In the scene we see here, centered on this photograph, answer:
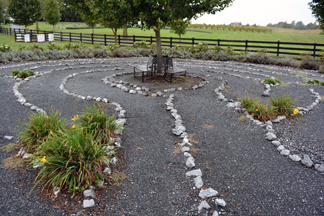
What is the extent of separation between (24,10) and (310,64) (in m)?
36.9

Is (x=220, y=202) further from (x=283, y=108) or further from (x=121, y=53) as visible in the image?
(x=121, y=53)

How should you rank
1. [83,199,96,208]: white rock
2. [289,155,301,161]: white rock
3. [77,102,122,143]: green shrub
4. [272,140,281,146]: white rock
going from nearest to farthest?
[83,199,96,208]: white rock < [289,155,301,161]: white rock < [77,102,122,143]: green shrub < [272,140,281,146]: white rock

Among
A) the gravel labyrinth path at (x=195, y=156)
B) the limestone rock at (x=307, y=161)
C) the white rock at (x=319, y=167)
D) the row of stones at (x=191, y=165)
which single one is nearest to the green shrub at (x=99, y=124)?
the gravel labyrinth path at (x=195, y=156)

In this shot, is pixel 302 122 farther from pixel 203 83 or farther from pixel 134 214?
pixel 134 214

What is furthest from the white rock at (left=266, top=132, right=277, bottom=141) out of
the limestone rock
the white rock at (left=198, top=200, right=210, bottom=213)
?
the white rock at (left=198, top=200, right=210, bottom=213)

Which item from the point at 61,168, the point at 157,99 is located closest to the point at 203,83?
the point at 157,99

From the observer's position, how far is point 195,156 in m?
4.48

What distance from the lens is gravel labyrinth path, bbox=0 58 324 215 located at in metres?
3.22

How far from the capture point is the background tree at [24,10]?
3412 cm

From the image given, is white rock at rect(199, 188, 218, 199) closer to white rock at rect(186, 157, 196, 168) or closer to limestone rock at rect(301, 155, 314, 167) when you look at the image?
white rock at rect(186, 157, 196, 168)

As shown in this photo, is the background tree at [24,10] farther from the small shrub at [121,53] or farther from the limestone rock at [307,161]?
the limestone rock at [307,161]

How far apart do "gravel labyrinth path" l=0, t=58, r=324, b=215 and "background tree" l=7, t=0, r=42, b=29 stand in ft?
105

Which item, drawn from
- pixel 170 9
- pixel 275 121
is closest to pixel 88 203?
pixel 275 121

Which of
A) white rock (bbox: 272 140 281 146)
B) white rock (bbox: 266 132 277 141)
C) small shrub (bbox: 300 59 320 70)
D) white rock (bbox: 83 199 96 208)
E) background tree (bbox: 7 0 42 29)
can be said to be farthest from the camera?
background tree (bbox: 7 0 42 29)
